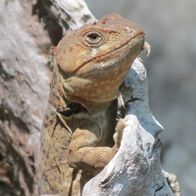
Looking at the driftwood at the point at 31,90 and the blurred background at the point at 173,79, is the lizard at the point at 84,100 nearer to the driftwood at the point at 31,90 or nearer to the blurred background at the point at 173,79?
the driftwood at the point at 31,90

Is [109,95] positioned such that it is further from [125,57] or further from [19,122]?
[19,122]

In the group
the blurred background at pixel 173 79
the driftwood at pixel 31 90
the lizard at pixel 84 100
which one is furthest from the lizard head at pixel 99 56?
the blurred background at pixel 173 79

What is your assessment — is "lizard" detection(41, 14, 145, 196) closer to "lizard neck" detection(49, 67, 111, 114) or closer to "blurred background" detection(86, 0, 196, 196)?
"lizard neck" detection(49, 67, 111, 114)

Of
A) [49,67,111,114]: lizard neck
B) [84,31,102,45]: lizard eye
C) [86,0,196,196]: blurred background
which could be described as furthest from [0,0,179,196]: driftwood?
[86,0,196,196]: blurred background

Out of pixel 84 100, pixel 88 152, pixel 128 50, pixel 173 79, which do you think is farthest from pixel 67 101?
pixel 173 79

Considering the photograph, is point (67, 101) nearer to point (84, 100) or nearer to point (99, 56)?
point (84, 100)
